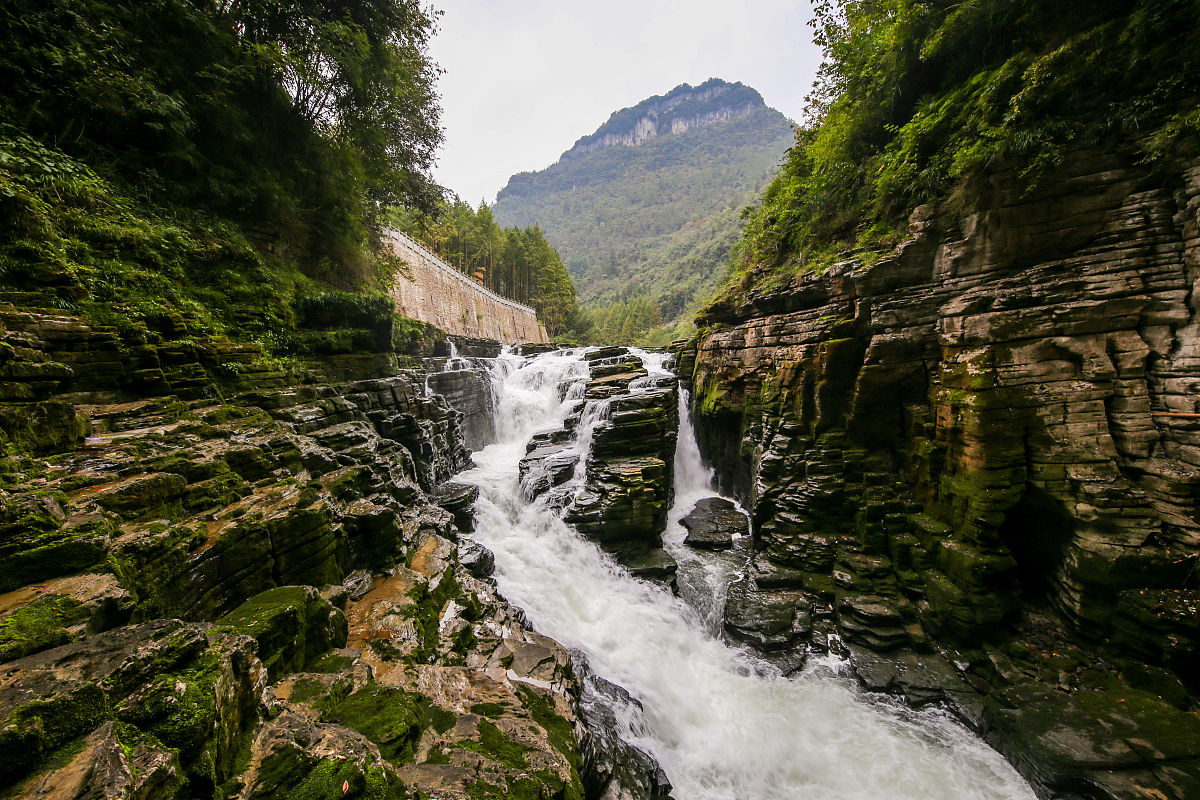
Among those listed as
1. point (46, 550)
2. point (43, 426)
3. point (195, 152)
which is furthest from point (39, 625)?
point (195, 152)

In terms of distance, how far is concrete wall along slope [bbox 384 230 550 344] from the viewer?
2509 centimetres

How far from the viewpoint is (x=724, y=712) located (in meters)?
7.43

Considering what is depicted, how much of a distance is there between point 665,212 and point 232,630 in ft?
457

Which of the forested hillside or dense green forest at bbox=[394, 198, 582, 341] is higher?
the forested hillside

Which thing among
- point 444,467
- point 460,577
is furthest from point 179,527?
point 444,467

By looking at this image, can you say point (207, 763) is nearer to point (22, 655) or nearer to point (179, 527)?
point (22, 655)

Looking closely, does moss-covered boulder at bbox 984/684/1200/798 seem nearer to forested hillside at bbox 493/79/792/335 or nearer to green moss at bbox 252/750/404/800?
green moss at bbox 252/750/404/800

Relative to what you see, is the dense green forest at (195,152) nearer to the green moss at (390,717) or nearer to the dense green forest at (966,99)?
the green moss at (390,717)

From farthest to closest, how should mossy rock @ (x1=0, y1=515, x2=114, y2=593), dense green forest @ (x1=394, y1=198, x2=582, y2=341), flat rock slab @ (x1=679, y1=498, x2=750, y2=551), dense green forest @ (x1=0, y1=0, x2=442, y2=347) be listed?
dense green forest @ (x1=394, y1=198, x2=582, y2=341), flat rock slab @ (x1=679, y1=498, x2=750, y2=551), dense green forest @ (x1=0, y1=0, x2=442, y2=347), mossy rock @ (x1=0, y1=515, x2=114, y2=593)

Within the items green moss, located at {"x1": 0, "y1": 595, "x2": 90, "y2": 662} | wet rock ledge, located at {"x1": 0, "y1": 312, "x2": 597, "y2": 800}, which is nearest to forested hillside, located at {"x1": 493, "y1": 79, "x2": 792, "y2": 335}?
wet rock ledge, located at {"x1": 0, "y1": 312, "x2": 597, "y2": 800}

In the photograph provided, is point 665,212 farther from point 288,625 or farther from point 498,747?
point 498,747

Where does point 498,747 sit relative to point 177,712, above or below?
below

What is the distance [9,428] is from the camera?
13.8 feet

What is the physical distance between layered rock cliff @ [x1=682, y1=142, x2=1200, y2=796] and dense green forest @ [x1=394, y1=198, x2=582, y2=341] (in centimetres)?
3540
